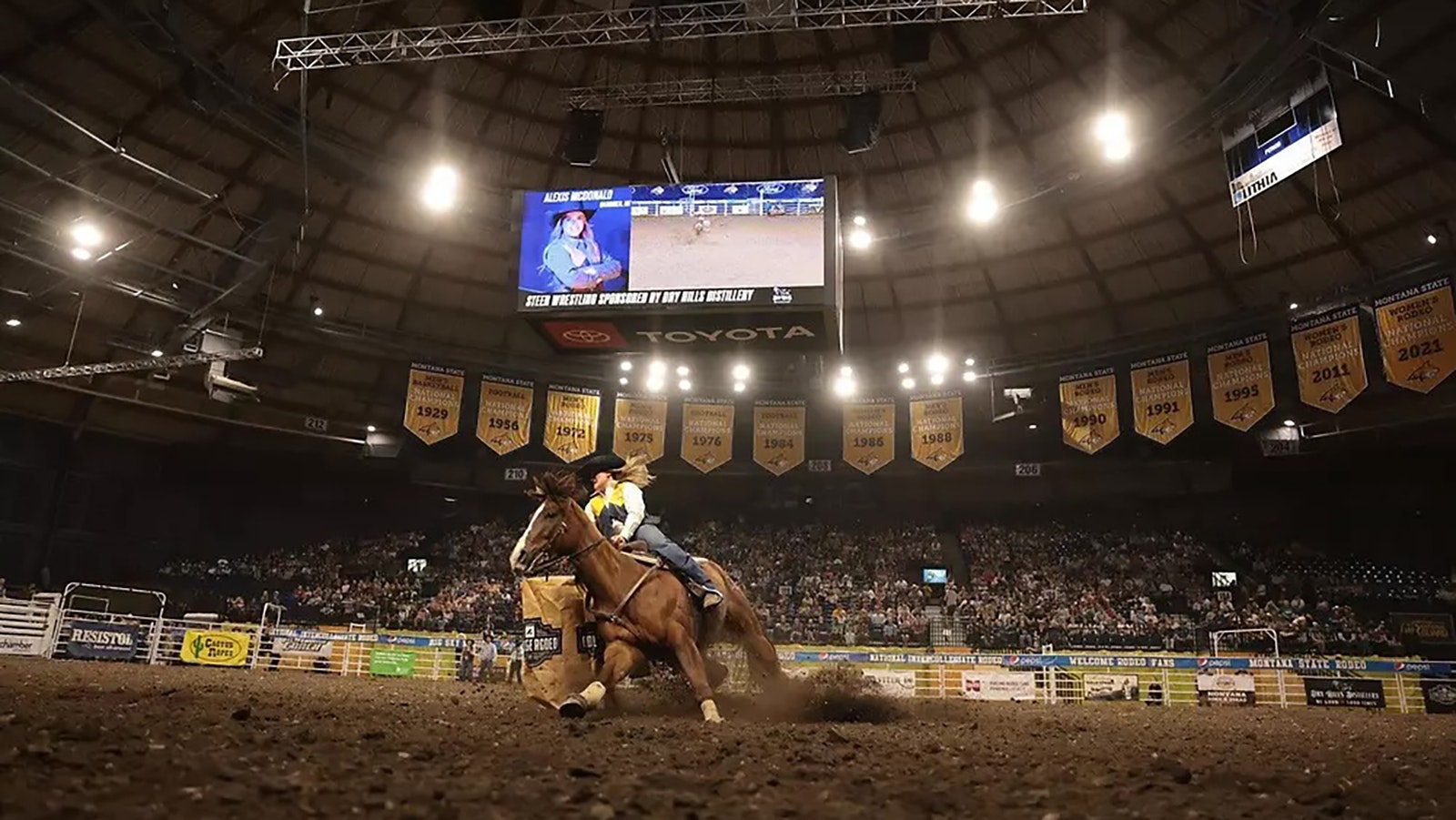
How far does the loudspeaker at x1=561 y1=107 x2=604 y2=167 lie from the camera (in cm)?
1808

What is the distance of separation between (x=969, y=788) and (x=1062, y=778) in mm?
747

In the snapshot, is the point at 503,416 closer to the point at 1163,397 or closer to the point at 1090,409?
the point at 1090,409

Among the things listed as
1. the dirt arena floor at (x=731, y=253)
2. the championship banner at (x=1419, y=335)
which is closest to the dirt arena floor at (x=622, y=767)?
the dirt arena floor at (x=731, y=253)

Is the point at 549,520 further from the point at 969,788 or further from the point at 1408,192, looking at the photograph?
the point at 1408,192

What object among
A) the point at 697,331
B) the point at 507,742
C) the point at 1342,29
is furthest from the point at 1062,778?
the point at 1342,29

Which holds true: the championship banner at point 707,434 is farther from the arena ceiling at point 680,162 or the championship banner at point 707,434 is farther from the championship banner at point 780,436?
the arena ceiling at point 680,162

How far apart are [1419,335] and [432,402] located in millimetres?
25767

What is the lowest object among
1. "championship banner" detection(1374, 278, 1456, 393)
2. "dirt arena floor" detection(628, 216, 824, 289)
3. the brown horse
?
the brown horse

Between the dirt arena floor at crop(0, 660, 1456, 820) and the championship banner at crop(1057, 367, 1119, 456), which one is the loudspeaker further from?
the championship banner at crop(1057, 367, 1119, 456)

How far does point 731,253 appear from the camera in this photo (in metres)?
12.6

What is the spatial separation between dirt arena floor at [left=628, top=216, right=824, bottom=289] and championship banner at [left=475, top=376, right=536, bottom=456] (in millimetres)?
13839

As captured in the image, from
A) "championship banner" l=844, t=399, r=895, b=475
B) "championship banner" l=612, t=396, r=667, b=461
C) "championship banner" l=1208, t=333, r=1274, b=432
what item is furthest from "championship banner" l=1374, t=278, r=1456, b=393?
"championship banner" l=612, t=396, r=667, b=461

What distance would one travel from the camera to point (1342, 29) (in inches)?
596

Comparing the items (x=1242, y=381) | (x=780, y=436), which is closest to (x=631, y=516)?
(x=780, y=436)
